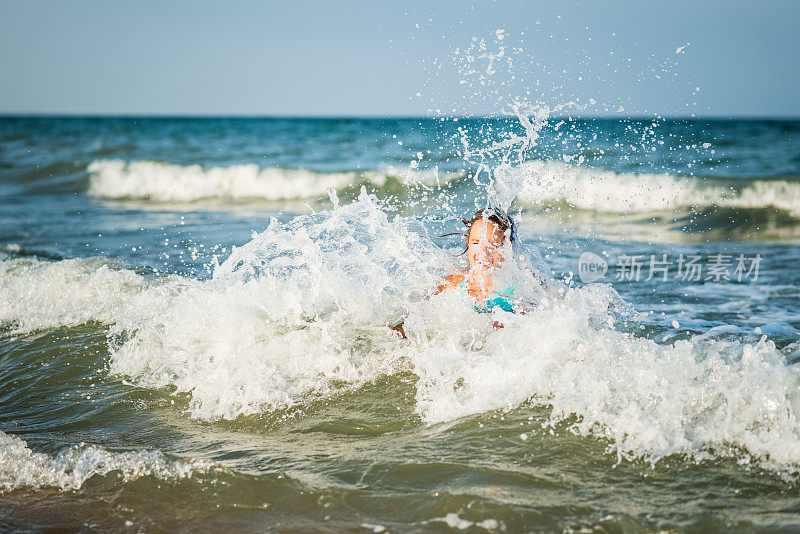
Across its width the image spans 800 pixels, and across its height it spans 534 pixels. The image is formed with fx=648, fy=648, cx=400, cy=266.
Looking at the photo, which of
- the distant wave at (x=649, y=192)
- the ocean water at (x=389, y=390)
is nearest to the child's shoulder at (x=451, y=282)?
the ocean water at (x=389, y=390)

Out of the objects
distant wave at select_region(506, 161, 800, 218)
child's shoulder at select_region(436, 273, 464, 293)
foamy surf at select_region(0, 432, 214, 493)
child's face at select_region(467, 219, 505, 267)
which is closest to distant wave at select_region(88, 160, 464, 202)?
distant wave at select_region(506, 161, 800, 218)

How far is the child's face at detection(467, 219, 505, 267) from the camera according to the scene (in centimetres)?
452

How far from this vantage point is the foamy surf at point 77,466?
10.2 ft

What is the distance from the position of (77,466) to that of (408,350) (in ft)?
6.72

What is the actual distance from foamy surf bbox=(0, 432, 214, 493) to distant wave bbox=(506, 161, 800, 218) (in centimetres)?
880

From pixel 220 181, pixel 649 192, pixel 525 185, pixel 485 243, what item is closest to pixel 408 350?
pixel 485 243

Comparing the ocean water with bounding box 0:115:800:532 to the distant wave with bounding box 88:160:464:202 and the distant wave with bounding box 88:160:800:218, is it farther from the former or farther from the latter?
the distant wave with bounding box 88:160:464:202

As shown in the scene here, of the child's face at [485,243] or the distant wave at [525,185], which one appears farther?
the distant wave at [525,185]

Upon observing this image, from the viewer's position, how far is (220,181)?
687 inches

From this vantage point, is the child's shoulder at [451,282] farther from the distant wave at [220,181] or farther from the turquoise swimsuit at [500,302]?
the distant wave at [220,181]

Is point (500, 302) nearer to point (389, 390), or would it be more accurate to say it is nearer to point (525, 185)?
point (389, 390)

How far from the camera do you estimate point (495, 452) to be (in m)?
3.15

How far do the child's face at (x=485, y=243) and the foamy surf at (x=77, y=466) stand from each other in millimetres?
2303

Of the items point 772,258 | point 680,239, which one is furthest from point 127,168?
point 772,258
